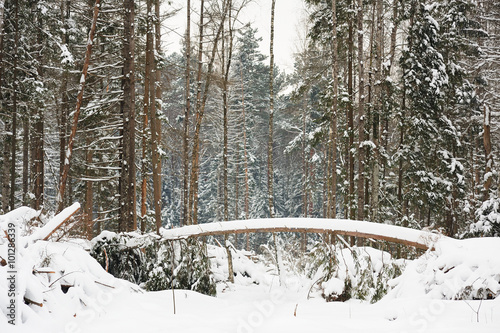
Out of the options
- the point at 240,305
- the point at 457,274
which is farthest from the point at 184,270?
the point at 457,274

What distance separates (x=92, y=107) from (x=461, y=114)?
17.3 meters

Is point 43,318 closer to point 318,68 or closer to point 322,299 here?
point 322,299

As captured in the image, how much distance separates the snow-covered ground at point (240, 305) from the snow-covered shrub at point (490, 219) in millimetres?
4871

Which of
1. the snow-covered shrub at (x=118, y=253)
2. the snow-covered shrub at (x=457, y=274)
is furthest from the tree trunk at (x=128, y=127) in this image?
the snow-covered shrub at (x=457, y=274)

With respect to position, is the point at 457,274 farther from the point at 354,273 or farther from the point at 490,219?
the point at 490,219

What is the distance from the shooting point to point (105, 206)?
52.1 ft

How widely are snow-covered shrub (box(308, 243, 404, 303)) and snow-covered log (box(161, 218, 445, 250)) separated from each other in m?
0.33

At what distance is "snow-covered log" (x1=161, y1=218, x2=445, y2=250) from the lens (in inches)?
198

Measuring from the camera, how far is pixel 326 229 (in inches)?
215

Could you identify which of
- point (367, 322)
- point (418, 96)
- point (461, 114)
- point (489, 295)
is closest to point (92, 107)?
point (367, 322)

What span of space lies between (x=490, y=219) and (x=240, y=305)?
7164 millimetres

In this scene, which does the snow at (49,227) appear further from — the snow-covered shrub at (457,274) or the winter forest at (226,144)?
the snow-covered shrub at (457,274)

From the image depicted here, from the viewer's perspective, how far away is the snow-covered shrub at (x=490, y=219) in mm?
8195

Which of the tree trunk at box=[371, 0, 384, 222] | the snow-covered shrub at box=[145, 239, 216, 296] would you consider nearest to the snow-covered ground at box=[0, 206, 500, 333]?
the snow-covered shrub at box=[145, 239, 216, 296]
